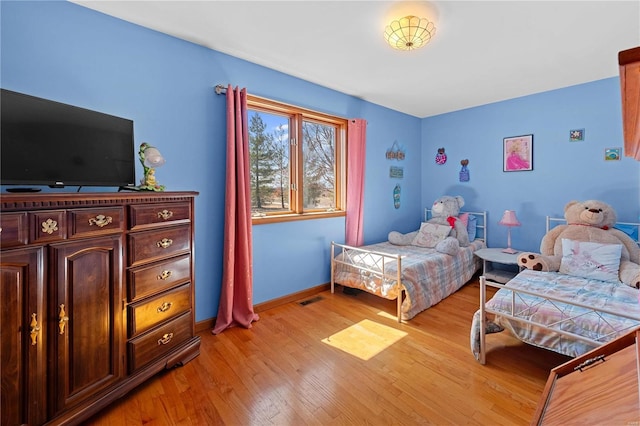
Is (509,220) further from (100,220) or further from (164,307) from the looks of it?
(100,220)

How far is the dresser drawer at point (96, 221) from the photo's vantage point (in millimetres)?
1369

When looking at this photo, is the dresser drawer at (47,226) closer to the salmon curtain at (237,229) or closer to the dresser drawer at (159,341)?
the dresser drawer at (159,341)

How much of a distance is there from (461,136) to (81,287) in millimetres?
4516

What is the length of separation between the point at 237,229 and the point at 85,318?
1252 millimetres

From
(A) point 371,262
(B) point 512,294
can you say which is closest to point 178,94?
(A) point 371,262

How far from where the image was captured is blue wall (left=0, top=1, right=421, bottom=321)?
5.62 feet

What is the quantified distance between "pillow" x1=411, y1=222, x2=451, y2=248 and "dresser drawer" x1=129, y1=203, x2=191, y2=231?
9.43 ft

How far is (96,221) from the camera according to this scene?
1.45 m

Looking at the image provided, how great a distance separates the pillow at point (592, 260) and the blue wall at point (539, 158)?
912mm

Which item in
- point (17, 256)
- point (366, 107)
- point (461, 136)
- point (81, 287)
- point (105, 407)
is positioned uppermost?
point (366, 107)

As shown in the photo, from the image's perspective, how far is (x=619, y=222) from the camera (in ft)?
9.80

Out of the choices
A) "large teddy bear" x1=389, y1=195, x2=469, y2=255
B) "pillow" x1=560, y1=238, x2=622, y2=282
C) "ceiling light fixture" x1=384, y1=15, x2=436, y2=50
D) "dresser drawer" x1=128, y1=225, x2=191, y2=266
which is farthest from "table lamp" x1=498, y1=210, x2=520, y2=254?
"dresser drawer" x1=128, y1=225, x2=191, y2=266

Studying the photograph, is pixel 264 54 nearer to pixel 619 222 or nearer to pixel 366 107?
pixel 366 107

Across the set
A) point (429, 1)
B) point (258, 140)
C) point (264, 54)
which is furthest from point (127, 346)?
point (429, 1)
